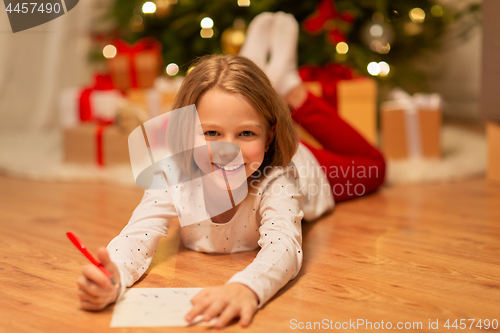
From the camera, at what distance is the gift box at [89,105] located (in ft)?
5.70

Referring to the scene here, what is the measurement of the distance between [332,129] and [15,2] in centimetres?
92

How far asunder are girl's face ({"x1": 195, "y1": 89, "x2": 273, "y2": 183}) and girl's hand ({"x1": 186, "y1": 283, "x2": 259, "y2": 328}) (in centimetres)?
26

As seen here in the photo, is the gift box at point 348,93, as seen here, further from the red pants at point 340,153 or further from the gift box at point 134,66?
the gift box at point 134,66

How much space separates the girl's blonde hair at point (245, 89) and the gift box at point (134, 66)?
3.54ft

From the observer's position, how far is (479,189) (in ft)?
4.55

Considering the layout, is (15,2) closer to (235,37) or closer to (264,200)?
(235,37)

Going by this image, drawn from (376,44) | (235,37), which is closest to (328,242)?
(235,37)

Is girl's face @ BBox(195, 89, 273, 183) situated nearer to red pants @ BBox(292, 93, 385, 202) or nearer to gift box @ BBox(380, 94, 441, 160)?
red pants @ BBox(292, 93, 385, 202)

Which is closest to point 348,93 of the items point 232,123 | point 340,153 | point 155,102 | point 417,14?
point 340,153

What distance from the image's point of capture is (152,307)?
0.66 meters

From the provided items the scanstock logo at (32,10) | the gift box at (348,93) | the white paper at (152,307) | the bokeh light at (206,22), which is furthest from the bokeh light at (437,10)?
the white paper at (152,307)

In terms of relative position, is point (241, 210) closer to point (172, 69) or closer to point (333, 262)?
point (333, 262)

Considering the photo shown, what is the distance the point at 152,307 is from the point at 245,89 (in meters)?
0.38

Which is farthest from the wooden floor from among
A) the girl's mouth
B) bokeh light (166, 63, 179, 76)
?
bokeh light (166, 63, 179, 76)
